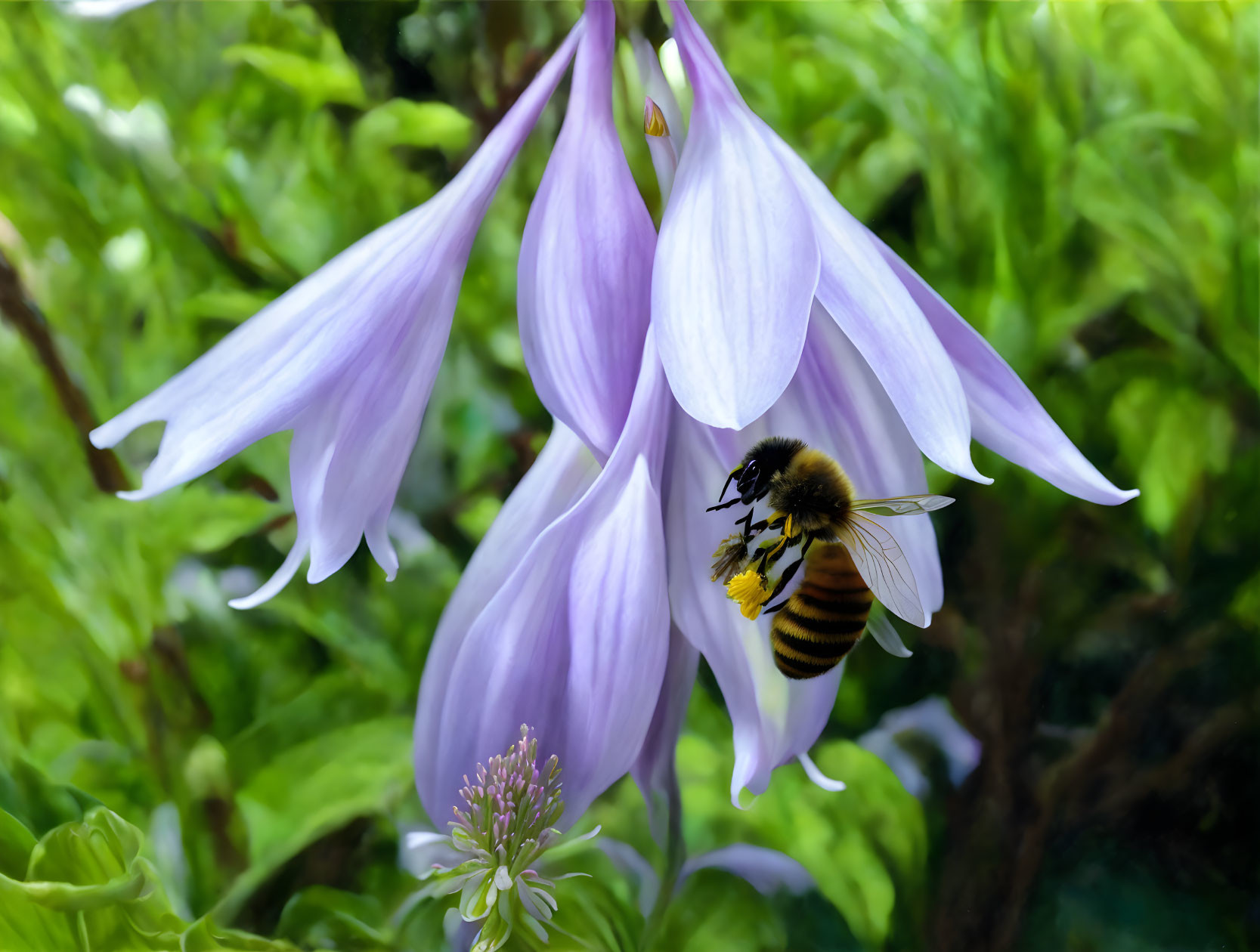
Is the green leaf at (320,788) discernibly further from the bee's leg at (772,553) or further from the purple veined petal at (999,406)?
the purple veined petal at (999,406)

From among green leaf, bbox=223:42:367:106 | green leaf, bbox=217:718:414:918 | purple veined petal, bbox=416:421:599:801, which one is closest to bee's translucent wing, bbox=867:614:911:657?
A: purple veined petal, bbox=416:421:599:801

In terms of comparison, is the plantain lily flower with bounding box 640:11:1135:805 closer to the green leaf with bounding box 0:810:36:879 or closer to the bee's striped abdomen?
the bee's striped abdomen

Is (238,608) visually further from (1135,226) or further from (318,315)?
(1135,226)

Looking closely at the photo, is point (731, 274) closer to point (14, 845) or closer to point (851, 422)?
point (851, 422)

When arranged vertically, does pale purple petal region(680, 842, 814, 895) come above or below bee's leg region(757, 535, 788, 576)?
below

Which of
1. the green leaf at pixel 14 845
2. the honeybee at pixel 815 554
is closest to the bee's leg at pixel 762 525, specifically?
the honeybee at pixel 815 554

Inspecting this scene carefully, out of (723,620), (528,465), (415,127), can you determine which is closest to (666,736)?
(723,620)
